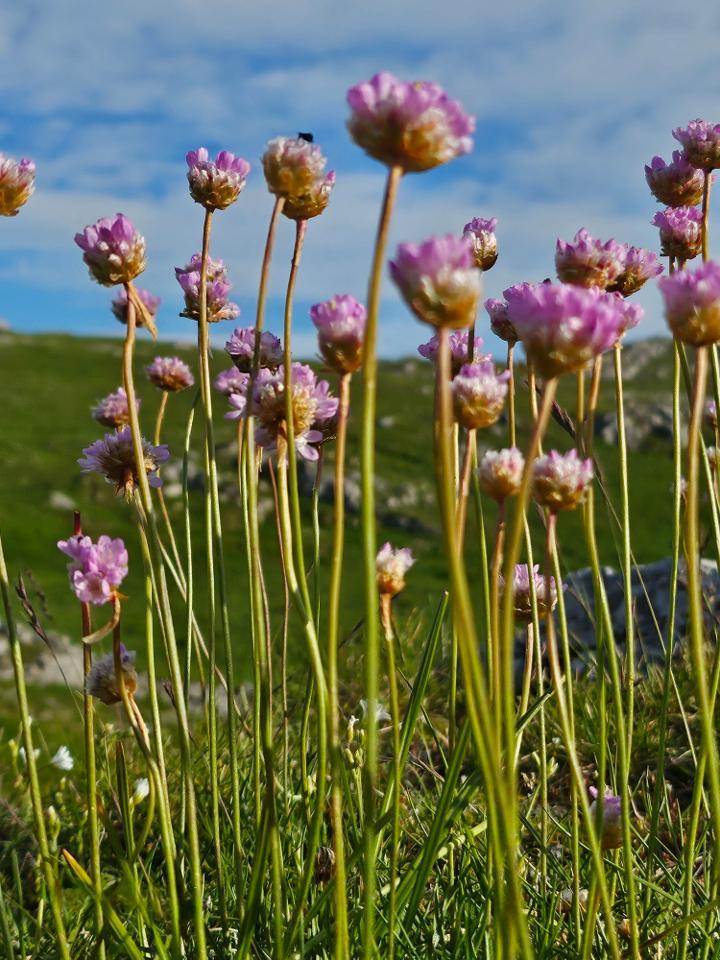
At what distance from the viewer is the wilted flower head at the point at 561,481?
3.86 ft

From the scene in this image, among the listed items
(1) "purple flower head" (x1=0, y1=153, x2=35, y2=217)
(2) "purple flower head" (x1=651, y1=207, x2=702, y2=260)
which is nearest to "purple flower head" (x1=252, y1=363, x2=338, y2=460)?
(1) "purple flower head" (x1=0, y1=153, x2=35, y2=217)

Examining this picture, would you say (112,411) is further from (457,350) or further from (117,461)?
(457,350)

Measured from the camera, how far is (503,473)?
3.85 feet

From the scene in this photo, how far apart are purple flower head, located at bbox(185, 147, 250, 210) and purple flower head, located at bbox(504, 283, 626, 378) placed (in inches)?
30.9

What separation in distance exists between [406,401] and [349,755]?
32181 mm

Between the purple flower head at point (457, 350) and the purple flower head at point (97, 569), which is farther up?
the purple flower head at point (457, 350)

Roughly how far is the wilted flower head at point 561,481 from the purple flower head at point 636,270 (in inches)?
26.2

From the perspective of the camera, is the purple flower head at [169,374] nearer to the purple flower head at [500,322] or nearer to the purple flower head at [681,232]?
the purple flower head at [500,322]

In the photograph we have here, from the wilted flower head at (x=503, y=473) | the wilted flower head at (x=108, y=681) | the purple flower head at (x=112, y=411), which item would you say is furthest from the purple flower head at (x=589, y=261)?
the purple flower head at (x=112, y=411)

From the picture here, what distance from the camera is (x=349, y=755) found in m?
2.08

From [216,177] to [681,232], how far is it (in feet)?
2.94

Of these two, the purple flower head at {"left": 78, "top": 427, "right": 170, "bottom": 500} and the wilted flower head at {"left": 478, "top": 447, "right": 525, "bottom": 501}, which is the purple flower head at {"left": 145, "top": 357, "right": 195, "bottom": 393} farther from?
the wilted flower head at {"left": 478, "top": 447, "right": 525, "bottom": 501}

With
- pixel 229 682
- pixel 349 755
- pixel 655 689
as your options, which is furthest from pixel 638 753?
pixel 229 682

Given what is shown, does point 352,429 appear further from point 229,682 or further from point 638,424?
point 229,682
